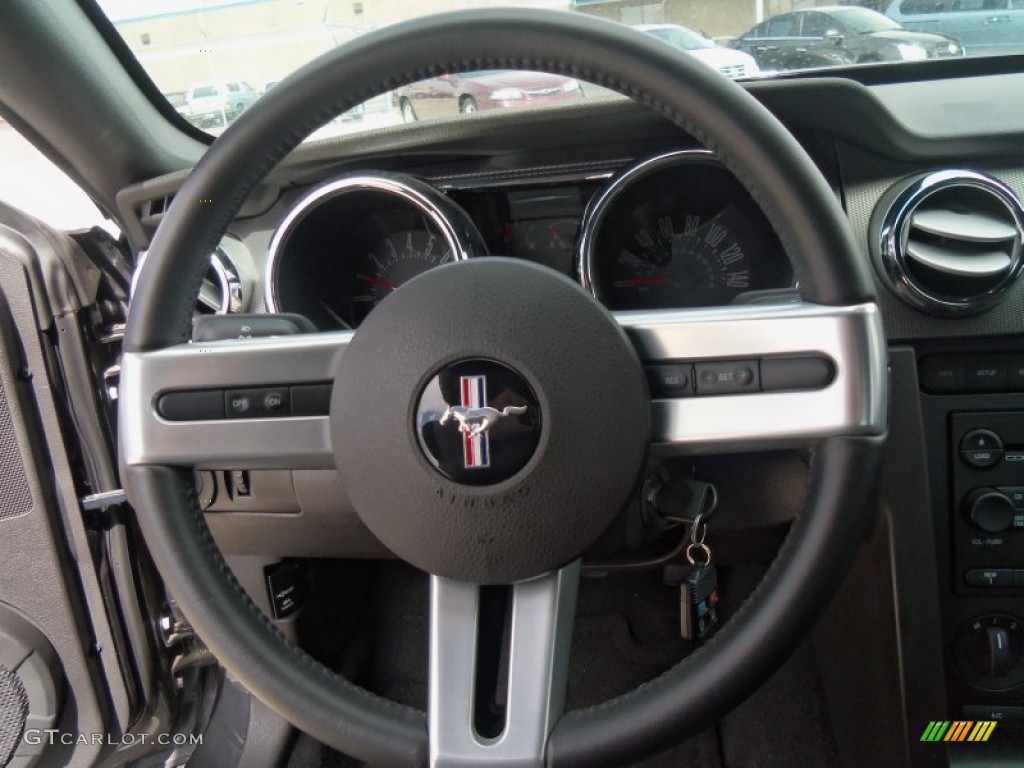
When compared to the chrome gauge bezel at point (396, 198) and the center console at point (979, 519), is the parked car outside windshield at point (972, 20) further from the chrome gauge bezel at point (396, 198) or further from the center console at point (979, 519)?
the chrome gauge bezel at point (396, 198)

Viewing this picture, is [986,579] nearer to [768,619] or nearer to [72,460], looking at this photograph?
[768,619]

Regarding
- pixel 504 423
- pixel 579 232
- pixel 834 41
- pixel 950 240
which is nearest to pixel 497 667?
pixel 504 423

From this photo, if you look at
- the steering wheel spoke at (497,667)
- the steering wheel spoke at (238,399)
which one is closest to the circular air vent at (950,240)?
the steering wheel spoke at (497,667)

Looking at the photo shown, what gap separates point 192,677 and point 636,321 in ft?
4.15

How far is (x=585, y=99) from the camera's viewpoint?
1.32m

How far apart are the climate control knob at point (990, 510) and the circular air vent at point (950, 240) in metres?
0.27

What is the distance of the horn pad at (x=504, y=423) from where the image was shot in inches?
31.3

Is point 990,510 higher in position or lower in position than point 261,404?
lower

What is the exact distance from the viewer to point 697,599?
135cm

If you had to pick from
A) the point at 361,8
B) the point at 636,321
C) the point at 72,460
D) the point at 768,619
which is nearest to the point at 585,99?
the point at 361,8

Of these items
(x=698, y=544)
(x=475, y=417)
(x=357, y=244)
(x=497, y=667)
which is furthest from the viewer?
(x=357, y=244)

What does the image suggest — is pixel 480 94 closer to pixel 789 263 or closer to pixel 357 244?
pixel 357 244

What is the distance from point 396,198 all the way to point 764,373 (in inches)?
30.4

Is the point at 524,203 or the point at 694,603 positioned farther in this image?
the point at 524,203
